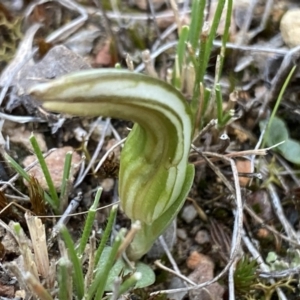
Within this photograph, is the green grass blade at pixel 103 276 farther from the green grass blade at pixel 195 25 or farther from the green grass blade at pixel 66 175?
the green grass blade at pixel 195 25

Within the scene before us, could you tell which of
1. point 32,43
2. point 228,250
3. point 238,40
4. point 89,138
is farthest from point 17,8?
point 228,250

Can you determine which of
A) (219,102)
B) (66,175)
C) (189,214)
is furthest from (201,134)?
(66,175)

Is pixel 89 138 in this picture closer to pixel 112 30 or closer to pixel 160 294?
pixel 112 30

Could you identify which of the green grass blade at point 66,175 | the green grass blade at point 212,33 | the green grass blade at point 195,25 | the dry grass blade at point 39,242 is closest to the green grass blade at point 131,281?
the dry grass blade at point 39,242

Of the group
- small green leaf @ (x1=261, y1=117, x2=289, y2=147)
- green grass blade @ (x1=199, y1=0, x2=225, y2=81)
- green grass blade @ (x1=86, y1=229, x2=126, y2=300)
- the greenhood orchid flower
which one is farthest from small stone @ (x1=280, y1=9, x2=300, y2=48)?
green grass blade @ (x1=86, y1=229, x2=126, y2=300)

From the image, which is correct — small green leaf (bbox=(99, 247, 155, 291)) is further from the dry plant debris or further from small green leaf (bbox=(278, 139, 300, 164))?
small green leaf (bbox=(278, 139, 300, 164))

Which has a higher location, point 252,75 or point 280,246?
point 252,75
